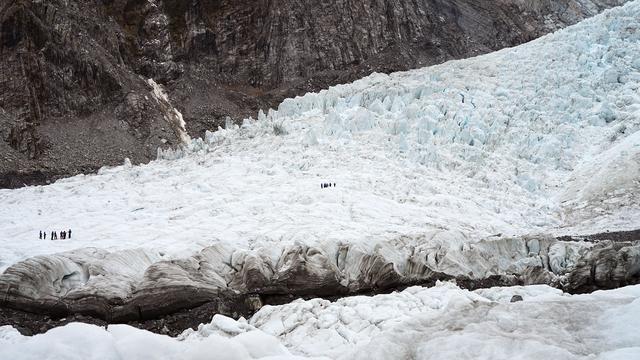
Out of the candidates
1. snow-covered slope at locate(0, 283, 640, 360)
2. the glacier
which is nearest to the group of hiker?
the glacier

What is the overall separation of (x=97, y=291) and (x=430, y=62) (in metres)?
47.2

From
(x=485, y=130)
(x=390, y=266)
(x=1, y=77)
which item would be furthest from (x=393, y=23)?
(x=390, y=266)

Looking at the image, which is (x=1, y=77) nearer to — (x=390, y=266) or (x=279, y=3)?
(x=279, y=3)

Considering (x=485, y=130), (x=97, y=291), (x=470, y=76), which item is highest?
(x=470, y=76)

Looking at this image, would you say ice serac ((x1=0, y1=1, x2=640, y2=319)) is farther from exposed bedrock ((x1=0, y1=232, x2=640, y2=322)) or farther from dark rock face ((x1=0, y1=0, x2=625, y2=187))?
dark rock face ((x1=0, y1=0, x2=625, y2=187))

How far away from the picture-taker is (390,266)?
1538cm

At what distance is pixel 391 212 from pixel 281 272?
7.15 meters

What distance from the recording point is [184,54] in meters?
53.1

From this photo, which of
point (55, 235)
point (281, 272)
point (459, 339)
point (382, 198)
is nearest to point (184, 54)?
point (382, 198)

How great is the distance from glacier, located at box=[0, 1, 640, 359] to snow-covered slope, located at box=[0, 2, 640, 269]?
108mm

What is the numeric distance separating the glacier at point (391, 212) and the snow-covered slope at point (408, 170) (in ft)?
0.36

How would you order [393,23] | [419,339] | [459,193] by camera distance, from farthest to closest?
[393,23] < [459,193] < [419,339]

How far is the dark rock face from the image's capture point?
40.9 m

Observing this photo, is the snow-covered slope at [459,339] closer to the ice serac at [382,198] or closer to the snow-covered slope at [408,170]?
the ice serac at [382,198]
